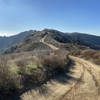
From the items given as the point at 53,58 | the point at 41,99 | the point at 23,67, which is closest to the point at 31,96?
the point at 41,99

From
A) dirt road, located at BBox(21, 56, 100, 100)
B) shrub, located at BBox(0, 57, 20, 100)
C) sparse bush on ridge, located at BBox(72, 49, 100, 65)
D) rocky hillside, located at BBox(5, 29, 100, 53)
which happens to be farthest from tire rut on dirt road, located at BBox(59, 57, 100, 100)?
rocky hillside, located at BBox(5, 29, 100, 53)

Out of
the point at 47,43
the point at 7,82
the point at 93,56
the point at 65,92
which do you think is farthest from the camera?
the point at 47,43

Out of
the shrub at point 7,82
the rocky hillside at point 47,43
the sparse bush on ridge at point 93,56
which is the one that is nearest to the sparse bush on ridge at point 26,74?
the shrub at point 7,82

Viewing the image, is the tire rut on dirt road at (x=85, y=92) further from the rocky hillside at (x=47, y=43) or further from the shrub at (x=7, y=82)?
the rocky hillside at (x=47, y=43)

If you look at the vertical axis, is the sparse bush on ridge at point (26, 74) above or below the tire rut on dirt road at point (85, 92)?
above

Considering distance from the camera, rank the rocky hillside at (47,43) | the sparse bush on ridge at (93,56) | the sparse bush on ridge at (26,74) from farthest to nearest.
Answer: the rocky hillside at (47,43) → the sparse bush on ridge at (93,56) → the sparse bush on ridge at (26,74)

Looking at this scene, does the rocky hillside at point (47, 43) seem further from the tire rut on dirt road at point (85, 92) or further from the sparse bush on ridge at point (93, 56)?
the tire rut on dirt road at point (85, 92)

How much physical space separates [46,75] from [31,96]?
11.5 ft

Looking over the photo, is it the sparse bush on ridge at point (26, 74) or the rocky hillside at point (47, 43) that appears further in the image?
the rocky hillside at point (47, 43)

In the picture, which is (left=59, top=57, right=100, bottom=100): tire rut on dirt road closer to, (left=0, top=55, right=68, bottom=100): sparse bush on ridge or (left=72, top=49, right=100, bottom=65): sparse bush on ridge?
(left=0, top=55, right=68, bottom=100): sparse bush on ridge

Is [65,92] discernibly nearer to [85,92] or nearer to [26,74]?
[85,92]

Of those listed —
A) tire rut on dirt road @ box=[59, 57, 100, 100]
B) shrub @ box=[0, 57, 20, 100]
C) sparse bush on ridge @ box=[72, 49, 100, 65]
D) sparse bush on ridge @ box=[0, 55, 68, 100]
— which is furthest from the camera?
sparse bush on ridge @ box=[72, 49, 100, 65]

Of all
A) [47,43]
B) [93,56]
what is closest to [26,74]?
[93,56]

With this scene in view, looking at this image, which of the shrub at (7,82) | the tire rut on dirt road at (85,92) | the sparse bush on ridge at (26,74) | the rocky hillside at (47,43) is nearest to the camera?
the tire rut on dirt road at (85,92)
